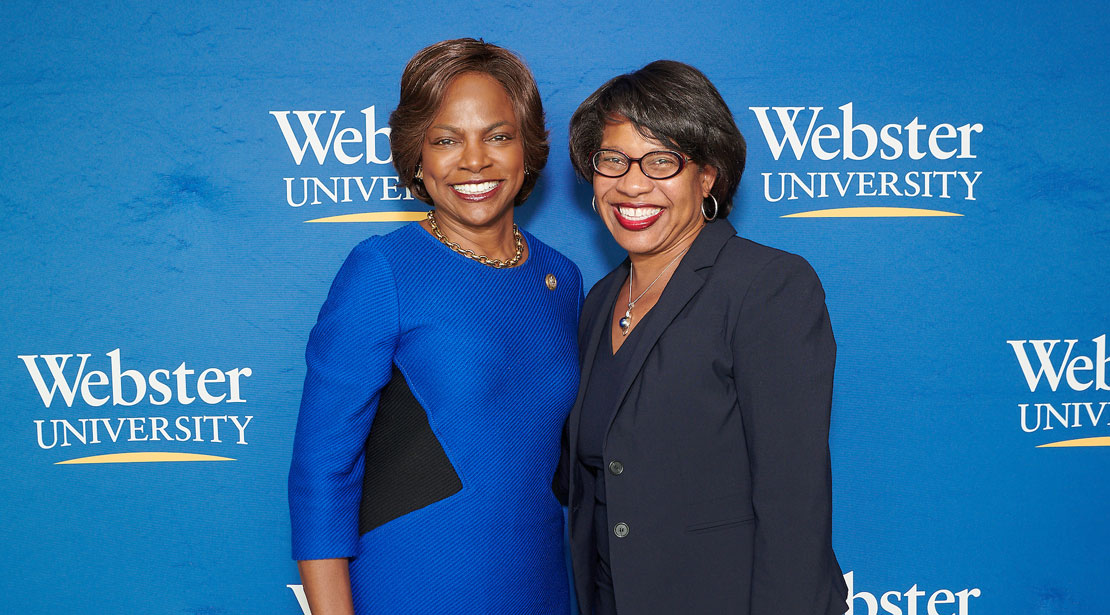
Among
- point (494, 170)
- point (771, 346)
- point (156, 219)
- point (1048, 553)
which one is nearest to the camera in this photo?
point (771, 346)

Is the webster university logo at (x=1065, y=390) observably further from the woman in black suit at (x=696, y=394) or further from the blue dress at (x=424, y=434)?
the blue dress at (x=424, y=434)

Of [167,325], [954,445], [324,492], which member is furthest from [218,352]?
[954,445]

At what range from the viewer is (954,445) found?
163 cm

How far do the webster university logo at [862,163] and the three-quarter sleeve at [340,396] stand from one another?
3.01 feet

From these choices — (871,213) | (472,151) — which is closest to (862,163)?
(871,213)

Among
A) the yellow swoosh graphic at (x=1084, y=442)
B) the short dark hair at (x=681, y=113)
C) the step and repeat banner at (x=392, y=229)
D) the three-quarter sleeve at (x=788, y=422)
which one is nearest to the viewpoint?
the three-quarter sleeve at (x=788, y=422)

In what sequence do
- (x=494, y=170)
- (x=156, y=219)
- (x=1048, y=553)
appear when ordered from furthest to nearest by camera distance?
(x=1048, y=553) → (x=156, y=219) → (x=494, y=170)

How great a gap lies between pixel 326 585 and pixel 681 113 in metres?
0.86

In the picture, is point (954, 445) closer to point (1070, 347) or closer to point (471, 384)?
point (1070, 347)

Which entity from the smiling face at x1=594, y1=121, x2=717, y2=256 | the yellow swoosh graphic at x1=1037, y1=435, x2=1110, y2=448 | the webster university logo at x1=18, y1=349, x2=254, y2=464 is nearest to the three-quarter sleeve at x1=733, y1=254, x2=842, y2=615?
the smiling face at x1=594, y1=121, x2=717, y2=256

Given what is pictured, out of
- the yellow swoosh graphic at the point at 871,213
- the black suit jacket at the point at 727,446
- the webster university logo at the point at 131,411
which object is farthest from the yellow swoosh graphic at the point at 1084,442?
the webster university logo at the point at 131,411

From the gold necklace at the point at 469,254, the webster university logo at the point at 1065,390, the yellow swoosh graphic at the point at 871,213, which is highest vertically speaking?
the yellow swoosh graphic at the point at 871,213

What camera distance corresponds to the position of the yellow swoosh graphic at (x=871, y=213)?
158cm

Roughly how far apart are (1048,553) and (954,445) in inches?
13.0
